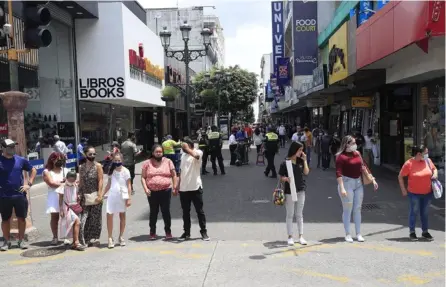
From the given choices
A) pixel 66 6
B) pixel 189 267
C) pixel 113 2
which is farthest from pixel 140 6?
pixel 189 267

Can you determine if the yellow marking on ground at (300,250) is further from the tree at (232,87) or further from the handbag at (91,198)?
the tree at (232,87)

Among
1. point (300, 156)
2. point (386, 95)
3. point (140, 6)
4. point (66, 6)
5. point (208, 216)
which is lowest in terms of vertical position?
point (208, 216)

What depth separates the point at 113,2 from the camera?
17.7 m

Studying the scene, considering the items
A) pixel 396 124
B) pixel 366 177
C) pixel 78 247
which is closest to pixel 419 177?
pixel 366 177

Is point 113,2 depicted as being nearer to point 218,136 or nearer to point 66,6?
point 66,6

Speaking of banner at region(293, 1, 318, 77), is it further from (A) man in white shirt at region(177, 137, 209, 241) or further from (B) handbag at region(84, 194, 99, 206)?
(B) handbag at region(84, 194, 99, 206)

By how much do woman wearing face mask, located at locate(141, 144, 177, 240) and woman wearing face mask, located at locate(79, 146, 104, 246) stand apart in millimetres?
711

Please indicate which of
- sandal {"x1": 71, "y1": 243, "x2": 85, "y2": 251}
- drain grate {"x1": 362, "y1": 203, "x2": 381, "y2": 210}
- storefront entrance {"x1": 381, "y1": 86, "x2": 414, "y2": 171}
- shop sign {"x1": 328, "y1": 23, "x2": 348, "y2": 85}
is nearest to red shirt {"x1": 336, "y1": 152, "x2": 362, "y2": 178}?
drain grate {"x1": 362, "y1": 203, "x2": 381, "y2": 210}

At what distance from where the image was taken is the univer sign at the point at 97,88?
57.9 ft

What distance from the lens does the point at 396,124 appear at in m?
17.0

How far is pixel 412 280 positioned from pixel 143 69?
17666 mm

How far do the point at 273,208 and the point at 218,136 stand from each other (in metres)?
6.40

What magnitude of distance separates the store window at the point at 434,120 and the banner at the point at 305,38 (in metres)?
→ 15.1

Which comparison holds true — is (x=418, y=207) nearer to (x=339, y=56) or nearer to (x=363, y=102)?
(x=339, y=56)
